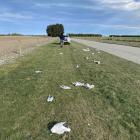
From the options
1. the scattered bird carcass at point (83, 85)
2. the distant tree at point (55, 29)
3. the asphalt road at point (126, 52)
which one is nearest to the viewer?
the scattered bird carcass at point (83, 85)

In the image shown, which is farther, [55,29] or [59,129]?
[55,29]

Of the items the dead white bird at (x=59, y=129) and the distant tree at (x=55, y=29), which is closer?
the dead white bird at (x=59, y=129)

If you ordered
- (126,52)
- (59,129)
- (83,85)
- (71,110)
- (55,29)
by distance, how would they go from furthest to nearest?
1. (55,29)
2. (126,52)
3. (83,85)
4. (71,110)
5. (59,129)

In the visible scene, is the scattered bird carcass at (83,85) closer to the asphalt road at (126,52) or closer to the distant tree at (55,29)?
the asphalt road at (126,52)

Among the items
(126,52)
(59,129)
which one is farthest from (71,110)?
(126,52)

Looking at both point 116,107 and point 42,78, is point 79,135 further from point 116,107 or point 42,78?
point 42,78

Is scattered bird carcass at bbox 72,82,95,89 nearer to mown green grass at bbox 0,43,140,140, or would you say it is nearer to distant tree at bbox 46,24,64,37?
mown green grass at bbox 0,43,140,140

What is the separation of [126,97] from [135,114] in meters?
1.57

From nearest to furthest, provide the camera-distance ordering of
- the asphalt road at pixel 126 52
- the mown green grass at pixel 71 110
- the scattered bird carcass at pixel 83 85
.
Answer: the mown green grass at pixel 71 110, the scattered bird carcass at pixel 83 85, the asphalt road at pixel 126 52

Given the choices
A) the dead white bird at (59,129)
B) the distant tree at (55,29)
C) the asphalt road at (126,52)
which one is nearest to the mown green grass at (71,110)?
the dead white bird at (59,129)

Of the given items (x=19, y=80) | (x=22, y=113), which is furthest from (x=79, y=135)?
(x=19, y=80)

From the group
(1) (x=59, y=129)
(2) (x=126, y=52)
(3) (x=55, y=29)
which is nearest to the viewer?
(1) (x=59, y=129)

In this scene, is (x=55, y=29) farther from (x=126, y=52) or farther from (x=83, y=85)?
(x=83, y=85)

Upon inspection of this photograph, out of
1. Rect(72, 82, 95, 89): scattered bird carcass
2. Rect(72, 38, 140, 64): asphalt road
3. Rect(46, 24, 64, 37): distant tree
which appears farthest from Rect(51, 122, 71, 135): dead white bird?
Rect(46, 24, 64, 37): distant tree
